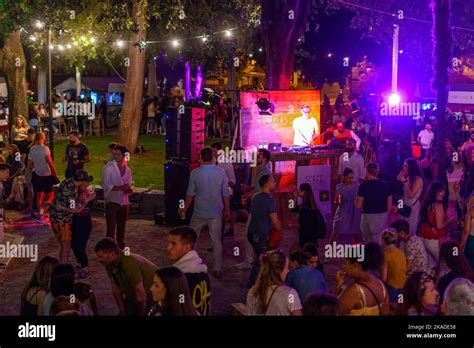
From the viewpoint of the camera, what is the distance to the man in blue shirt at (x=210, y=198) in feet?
33.7

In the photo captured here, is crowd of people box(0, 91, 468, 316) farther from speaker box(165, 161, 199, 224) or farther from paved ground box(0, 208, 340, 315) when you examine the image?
speaker box(165, 161, 199, 224)

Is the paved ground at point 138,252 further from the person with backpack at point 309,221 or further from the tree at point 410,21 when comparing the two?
the tree at point 410,21

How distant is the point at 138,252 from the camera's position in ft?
39.1

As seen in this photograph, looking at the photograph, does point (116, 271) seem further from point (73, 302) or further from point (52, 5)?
point (52, 5)

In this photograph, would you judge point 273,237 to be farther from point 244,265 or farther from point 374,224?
point 374,224

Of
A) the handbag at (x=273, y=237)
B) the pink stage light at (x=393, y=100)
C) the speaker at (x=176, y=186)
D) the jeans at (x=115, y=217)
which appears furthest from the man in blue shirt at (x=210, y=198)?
the pink stage light at (x=393, y=100)

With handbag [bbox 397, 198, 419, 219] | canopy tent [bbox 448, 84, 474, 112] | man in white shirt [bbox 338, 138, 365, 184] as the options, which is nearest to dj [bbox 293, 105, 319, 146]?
man in white shirt [bbox 338, 138, 365, 184]

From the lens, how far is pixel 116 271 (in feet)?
23.1

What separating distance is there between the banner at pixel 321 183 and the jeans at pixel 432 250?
4.66m

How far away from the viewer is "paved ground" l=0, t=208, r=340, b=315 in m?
9.36

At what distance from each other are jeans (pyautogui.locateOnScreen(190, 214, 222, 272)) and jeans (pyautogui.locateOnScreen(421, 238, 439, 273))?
2.76 metres

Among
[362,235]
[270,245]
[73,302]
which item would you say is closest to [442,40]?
[362,235]

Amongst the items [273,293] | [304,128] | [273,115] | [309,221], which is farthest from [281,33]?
[273,293]

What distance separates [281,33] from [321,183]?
5.95 meters
